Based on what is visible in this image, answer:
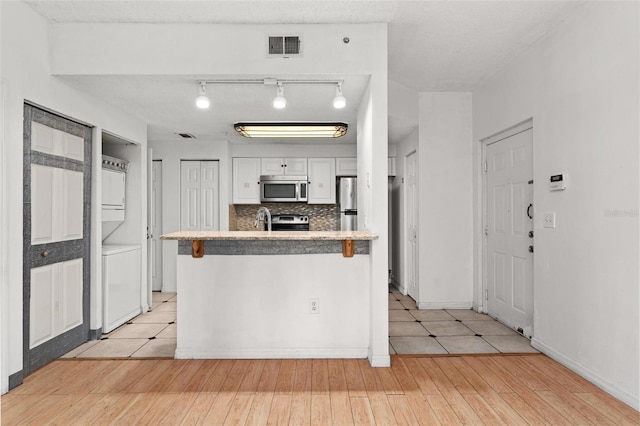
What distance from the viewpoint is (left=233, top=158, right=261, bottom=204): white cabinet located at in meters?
5.66

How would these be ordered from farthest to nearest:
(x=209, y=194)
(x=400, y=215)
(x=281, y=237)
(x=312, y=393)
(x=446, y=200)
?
(x=209, y=194), (x=400, y=215), (x=446, y=200), (x=281, y=237), (x=312, y=393)

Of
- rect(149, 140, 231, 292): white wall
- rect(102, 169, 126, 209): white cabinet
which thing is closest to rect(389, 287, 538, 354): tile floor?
rect(149, 140, 231, 292): white wall

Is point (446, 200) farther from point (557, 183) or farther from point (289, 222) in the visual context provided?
point (289, 222)

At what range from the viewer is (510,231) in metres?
3.70

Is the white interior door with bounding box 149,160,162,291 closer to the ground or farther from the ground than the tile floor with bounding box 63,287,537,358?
farther from the ground

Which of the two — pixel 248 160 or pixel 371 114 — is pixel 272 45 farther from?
pixel 248 160

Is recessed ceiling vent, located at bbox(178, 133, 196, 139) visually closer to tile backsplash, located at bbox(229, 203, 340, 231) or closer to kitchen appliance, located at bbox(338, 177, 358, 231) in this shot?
tile backsplash, located at bbox(229, 203, 340, 231)

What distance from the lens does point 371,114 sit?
9.37 feet

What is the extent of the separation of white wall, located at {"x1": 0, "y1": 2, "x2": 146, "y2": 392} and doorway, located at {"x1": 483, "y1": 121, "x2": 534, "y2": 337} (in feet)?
12.7

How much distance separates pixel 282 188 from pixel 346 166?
3.37ft

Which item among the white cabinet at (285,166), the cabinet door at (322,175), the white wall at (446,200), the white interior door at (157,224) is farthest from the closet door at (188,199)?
the white wall at (446,200)

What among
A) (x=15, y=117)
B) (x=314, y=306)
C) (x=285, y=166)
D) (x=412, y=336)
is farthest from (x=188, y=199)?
(x=412, y=336)

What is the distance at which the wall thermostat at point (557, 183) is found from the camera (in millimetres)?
2723

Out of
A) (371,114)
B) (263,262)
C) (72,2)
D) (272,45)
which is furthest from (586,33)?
(72,2)
